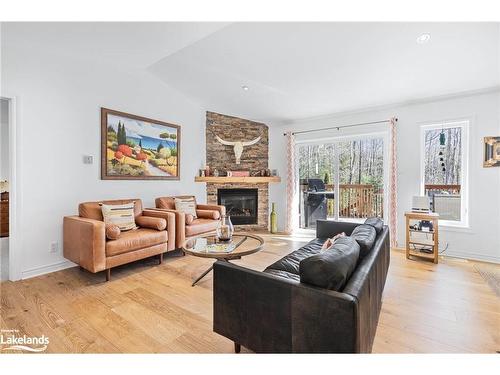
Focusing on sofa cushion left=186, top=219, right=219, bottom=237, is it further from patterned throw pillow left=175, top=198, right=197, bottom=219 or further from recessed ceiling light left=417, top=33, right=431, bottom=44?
recessed ceiling light left=417, top=33, right=431, bottom=44

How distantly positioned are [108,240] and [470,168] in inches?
192

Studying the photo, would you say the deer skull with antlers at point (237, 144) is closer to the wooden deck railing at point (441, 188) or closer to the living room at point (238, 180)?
the living room at point (238, 180)

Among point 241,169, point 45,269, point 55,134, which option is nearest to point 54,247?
point 45,269

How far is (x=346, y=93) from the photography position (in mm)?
3812

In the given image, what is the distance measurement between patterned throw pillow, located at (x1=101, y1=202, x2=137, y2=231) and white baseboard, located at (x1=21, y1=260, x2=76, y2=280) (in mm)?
771

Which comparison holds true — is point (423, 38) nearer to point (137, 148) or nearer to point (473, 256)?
point (473, 256)

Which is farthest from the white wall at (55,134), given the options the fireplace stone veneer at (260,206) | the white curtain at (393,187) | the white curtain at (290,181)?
the white curtain at (393,187)

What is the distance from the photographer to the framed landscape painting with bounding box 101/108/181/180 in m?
3.58

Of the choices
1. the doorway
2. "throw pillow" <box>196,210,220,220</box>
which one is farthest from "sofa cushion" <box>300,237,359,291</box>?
the doorway

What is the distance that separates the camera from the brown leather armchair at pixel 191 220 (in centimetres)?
354

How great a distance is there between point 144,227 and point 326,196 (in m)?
3.46

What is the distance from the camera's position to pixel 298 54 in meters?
2.93
